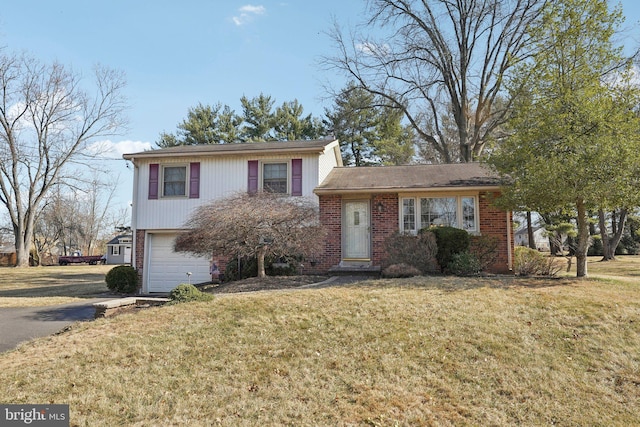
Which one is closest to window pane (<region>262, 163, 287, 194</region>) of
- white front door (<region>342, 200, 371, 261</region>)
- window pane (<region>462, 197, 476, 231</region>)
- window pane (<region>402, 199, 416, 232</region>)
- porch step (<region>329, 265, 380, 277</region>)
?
white front door (<region>342, 200, 371, 261</region>)

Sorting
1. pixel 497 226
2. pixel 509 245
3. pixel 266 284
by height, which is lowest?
pixel 266 284

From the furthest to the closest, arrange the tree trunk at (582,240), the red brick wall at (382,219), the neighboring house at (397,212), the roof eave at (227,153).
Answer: the roof eave at (227,153)
the red brick wall at (382,219)
the neighboring house at (397,212)
the tree trunk at (582,240)

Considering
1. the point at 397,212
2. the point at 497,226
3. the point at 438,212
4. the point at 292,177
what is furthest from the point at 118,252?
the point at 497,226

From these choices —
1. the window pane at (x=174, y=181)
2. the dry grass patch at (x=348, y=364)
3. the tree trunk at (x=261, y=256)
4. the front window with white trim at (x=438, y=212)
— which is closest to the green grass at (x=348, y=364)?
the dry grass patch at (x=348, y=364)

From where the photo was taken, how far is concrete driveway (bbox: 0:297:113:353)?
7.14 metres

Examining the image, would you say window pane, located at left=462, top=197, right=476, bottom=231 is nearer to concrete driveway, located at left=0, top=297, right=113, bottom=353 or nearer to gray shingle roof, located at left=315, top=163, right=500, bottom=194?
gray shingle roof, located at left=315, top=163, right=500, bottom=194

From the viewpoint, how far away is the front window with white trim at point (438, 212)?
1287 centimetres

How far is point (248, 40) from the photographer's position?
12750 mm

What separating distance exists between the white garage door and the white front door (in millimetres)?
5190

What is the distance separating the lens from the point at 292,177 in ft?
46.2

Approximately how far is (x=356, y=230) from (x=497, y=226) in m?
4.33

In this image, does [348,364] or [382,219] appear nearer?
A: [348,364]

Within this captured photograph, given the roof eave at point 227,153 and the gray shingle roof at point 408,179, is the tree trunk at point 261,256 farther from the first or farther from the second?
the roof eave at point 227,153

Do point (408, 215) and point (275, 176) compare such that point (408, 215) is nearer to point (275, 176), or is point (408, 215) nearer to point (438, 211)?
point (438, 211)
